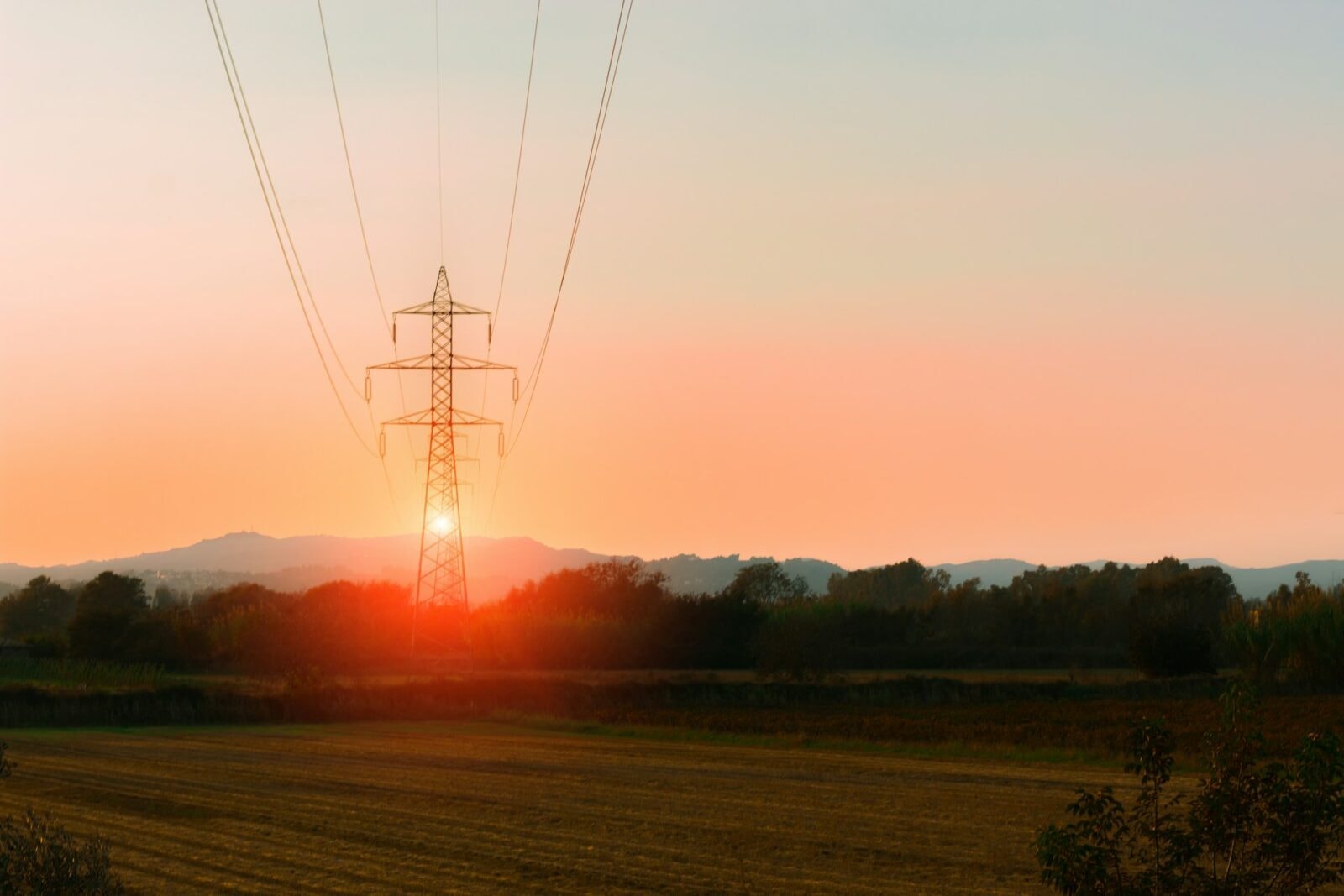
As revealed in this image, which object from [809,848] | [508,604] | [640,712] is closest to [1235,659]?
[640,712]

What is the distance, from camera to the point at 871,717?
45125 mm

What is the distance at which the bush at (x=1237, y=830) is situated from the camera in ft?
31.9

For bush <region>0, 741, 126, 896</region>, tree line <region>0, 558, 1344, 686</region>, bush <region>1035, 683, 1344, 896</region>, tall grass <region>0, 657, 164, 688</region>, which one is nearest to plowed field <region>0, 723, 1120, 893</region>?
bush <region>0, 741, 126, 896</region>

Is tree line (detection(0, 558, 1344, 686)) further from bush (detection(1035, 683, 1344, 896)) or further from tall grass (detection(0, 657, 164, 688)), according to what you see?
bush (detection(1035, 683, 1344, 896))

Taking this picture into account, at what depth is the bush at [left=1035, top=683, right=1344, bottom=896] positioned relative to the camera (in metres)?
9.73

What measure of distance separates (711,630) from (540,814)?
54914mm

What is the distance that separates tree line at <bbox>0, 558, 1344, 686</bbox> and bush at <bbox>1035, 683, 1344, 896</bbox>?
46219mm

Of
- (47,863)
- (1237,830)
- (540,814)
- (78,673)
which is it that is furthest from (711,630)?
(1237,830)

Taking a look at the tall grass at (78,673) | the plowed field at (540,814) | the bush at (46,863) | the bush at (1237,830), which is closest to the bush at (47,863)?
the bush at (46,863)

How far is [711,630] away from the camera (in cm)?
7862

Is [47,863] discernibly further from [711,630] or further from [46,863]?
[711,630]

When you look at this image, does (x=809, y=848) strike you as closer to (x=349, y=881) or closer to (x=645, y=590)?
(x=349, y=881)

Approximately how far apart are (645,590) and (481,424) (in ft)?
137

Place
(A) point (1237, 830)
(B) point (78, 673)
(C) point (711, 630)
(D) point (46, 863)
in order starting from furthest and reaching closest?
(C) point (711, 630)
(B) point (78, 673)
(D) point (46, 863)
(A) point (1237, 830)
